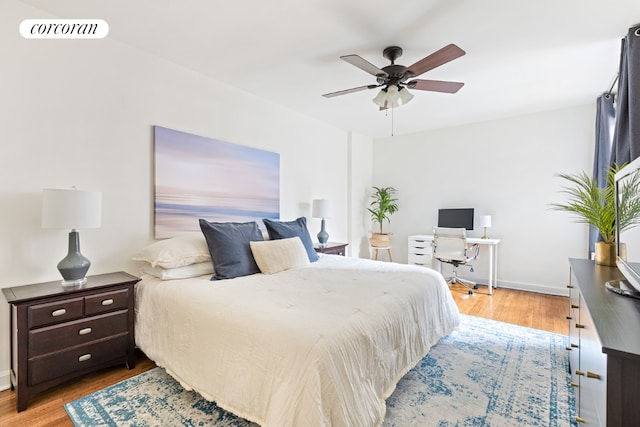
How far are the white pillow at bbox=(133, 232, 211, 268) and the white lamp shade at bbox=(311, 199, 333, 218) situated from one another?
6.09ft

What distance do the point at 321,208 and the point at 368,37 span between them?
2.25 m

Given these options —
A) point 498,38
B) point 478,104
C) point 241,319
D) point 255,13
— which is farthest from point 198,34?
point 478,104

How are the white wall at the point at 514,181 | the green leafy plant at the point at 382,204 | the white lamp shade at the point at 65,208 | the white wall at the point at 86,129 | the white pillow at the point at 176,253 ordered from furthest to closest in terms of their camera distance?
1. the green leafy plant at the point at 382,204
2. the white wall at the point at 514,181
3. the white pillow at the point at 176,253
4. the white wall at the point at 86,129
5. the white lamp shade at the point at 65,208

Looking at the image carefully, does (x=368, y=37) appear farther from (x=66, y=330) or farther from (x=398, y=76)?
(x=66, y=330)

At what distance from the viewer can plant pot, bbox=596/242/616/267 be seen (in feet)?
7.01

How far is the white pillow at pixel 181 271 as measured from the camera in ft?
7.53

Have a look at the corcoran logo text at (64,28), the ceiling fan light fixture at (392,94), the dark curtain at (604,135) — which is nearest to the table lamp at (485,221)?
the dark curtain at (604,135)

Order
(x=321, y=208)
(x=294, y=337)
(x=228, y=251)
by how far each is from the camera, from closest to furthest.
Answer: (x=294, y=337), (x=228, y=251), (x=321, y=208)

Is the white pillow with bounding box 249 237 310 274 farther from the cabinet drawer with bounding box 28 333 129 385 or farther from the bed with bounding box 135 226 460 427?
the cabinet drawer with bounding box 28 333 129 385

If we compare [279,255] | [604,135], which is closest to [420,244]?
[604,135]

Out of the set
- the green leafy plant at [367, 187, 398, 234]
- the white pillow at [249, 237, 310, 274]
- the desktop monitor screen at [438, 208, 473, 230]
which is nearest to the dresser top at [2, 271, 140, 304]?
the white pillow at [249, 237, 310, 274]

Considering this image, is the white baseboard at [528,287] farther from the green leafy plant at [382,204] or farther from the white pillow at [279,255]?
the white pillow at [279,255]

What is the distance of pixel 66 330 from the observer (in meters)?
1.89

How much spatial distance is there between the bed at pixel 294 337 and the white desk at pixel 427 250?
2339 mm
